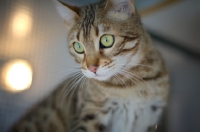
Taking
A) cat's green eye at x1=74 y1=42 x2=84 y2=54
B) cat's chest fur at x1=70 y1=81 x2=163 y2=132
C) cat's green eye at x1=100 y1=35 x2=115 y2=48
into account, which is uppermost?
cat's green eye at x1=100 y1=35 x2=115 y2=48

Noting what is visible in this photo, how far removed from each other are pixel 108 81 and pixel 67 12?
0.25 metres

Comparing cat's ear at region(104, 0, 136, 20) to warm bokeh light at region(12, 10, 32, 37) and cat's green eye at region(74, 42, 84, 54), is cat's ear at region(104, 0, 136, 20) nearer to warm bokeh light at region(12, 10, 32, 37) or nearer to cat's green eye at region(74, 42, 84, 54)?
cat's green eye at region(74, 42, 84, 54)

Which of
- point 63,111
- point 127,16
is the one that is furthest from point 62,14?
point 63,111

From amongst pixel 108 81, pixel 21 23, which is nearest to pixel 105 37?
pixel 108 81

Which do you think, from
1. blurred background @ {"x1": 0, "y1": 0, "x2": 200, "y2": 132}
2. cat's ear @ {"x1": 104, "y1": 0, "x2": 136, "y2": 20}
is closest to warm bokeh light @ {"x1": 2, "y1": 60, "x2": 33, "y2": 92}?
blurred background @ {"x1": 0, "y1": 0, "x2": 200, "y2": 132}

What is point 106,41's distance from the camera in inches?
29.6

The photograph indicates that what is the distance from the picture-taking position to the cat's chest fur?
78cm

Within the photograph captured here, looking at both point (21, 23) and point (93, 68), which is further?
point (21, 23)

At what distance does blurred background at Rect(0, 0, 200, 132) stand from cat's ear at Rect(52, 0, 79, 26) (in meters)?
0.02

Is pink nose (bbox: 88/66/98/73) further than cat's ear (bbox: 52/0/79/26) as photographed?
No

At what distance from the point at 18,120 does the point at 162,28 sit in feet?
1.76

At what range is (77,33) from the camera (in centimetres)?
80

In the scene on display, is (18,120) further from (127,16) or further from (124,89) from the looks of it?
(127,16)

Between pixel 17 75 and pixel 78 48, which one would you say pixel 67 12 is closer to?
pixel 78 48
